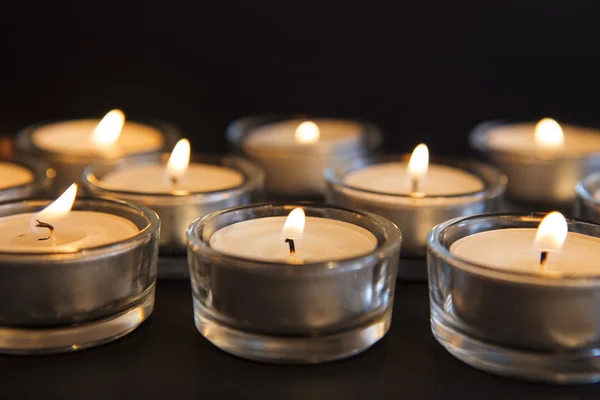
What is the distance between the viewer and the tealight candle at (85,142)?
1.16 m

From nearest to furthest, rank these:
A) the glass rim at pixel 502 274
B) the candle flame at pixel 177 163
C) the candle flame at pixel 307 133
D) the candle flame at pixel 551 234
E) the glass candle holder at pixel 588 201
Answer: the glass rim at pixel 502 274
the candle flame at pixel 551 234
the glass candle holder at pixel 588 201
the candle flame at pixel 177 163
the candle flame at pixel 307 133

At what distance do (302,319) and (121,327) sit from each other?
0.18 metres

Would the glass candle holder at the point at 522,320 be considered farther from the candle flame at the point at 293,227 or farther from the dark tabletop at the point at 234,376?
the candle flame at the point at 293,227

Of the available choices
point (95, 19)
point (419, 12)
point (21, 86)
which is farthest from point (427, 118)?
point (21, 86)

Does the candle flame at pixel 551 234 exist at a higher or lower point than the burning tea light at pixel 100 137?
higher

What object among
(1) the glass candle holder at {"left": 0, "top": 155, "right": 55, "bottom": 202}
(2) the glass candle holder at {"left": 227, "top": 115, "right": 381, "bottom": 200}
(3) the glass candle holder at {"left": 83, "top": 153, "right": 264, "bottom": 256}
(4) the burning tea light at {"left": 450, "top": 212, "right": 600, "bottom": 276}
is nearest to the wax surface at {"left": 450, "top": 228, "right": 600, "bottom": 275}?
(4) the burning tea light at {"left": 450, "top": 212, "right": 600, "bottom": 276}

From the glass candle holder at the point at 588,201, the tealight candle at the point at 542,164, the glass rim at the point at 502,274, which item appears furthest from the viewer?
the tealight candle at the point at 542,164

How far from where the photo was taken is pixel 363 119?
4.61 feet

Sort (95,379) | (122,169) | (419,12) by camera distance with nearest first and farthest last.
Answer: (95,379) < (122,169) < (419,12)

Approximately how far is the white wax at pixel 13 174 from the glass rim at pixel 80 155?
5 centimetres

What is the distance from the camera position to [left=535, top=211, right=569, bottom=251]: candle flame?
797 mm

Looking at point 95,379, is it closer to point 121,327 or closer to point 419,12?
point 121,327

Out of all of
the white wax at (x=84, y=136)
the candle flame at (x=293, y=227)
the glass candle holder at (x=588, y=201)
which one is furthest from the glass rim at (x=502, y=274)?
the white wax at (x=84, y=136)

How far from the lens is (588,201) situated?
946mm
